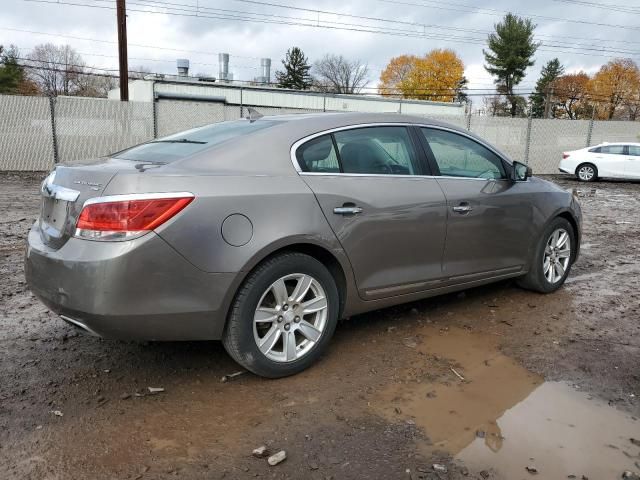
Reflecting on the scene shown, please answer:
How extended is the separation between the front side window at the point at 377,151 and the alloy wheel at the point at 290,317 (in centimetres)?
83

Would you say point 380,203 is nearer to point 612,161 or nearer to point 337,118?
point 337,118

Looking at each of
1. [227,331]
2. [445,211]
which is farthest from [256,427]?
[445,211]

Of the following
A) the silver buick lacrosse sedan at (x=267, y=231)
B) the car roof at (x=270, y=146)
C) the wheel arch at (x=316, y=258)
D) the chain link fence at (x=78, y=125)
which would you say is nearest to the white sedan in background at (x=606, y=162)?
the chain link fence at (x=78, y=125)

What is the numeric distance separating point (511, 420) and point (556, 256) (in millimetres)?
2664

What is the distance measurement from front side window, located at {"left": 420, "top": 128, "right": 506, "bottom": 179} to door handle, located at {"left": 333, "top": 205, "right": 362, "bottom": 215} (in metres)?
0.95

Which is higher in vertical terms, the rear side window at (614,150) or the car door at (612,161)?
the rear side window at (614,150)

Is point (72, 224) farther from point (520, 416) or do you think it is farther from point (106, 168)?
point (520, 416)

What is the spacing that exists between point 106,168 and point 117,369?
4.20 ft

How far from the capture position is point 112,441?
2699 mm

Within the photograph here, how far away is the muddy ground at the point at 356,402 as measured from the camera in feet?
8.43

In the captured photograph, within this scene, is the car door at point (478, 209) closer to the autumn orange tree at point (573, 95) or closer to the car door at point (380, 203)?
the car door at point (380, 203)

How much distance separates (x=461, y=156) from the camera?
445 cm

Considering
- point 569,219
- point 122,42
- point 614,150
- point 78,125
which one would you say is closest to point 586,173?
point 614,150

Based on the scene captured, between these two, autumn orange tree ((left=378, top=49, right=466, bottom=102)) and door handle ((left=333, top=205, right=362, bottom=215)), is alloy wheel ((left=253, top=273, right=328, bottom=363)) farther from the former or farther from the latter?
autumn orange tree ((left=378, top=49, right=466, bottom=102))
